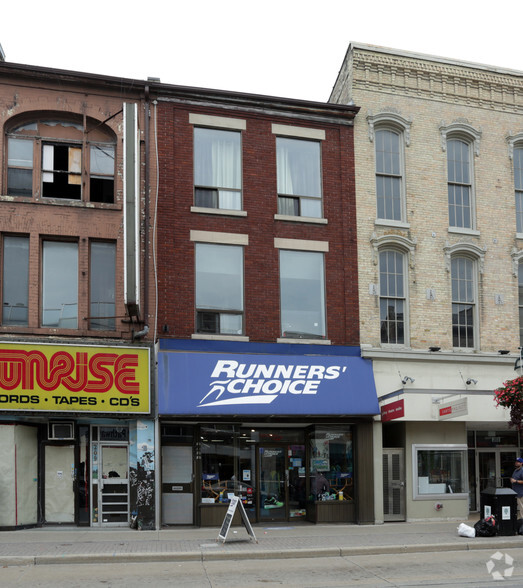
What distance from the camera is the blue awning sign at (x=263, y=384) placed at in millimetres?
18078

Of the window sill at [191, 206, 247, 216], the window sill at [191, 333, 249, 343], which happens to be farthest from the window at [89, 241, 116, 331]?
the window sill at [191, 206, 247, 216]

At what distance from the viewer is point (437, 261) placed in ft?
69.9

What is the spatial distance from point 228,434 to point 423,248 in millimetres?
7599

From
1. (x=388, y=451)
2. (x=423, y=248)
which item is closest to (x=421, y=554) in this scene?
(x=388, y=451)

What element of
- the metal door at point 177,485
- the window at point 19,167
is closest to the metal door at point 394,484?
the metal door at point 177,485

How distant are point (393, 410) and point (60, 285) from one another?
890 centimetres

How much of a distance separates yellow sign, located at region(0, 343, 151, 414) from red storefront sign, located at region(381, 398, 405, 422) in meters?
6.07

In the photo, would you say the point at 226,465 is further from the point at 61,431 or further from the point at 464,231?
the point at 464,231

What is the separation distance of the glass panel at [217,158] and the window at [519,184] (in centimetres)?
862

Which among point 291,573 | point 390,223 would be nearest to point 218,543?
point 291,573

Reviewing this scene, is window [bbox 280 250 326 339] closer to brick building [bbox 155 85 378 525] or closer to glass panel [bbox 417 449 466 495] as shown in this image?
brick building [bbox 155 85 378 525]

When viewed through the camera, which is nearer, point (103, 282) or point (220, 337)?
point (103, 282)

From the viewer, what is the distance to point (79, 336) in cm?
1822

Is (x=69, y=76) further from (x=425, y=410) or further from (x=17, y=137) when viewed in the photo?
(x=425, y=410)
